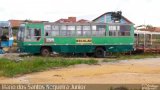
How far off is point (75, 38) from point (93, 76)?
540 inches

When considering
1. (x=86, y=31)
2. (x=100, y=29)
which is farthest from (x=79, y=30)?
(x=100, y=29)

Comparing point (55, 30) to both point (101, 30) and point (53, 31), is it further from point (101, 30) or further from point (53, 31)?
point (101, 30)

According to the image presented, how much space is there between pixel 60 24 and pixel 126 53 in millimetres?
5964

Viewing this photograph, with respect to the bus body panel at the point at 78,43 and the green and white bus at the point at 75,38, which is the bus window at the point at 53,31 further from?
the bus body panel at the point at 78,43

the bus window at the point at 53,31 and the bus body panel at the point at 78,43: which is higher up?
the bus window at the point at 53,31

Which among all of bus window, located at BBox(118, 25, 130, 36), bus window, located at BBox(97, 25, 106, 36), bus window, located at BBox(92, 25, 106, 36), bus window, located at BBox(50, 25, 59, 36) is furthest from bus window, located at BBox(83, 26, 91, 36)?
bus window, located at BBox(118, 25, 130, 36)

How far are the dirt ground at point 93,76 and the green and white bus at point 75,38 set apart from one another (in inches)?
368

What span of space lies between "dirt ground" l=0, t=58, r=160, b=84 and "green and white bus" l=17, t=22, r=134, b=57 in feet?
30.7

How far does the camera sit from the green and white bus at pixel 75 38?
31.8 m

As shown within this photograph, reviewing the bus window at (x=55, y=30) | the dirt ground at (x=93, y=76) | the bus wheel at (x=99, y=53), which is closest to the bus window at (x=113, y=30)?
the bus wheel at (x=99, y=53)

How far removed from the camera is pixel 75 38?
3250cm

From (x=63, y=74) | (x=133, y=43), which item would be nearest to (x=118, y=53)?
(x=133, y=43)

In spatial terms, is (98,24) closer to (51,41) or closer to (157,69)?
(51,41)

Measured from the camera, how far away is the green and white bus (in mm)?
31797
